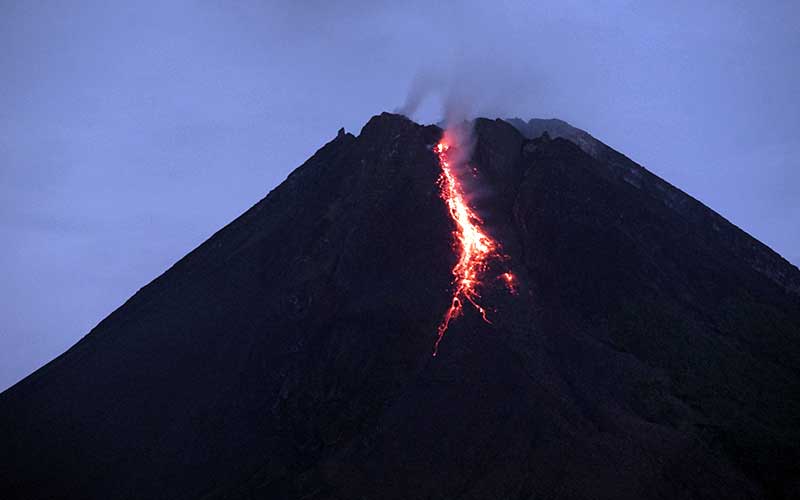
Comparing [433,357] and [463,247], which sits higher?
[463,247]

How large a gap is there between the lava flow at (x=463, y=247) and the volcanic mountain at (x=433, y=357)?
0.46 meters

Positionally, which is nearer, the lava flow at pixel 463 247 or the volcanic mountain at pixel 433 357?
the volcanic mountain at pixel 433 357

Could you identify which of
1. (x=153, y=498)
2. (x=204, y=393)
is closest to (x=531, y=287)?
(x=204, y=393)

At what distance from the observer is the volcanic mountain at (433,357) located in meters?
34.1

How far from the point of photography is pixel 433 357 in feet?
127

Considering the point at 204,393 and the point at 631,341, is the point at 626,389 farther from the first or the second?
the point at 204,393

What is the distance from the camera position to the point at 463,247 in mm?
45312

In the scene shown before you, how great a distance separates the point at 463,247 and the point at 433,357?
8.88 metres

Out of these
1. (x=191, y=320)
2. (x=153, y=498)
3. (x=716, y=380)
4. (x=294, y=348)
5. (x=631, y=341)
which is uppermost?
(x=191, y=320)

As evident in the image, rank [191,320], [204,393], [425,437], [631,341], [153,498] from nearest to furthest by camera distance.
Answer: [425,437] < [153,498] < [631,341] < [204,393] < [191,320]

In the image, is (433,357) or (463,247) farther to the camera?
(463,247)

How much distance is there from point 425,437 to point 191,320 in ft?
68.9

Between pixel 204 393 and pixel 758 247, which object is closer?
pixel 204 393

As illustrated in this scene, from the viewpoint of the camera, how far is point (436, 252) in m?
44.8
